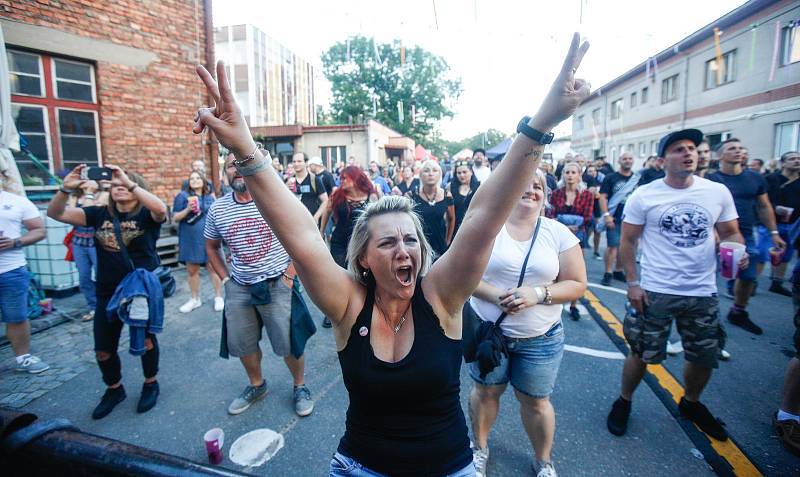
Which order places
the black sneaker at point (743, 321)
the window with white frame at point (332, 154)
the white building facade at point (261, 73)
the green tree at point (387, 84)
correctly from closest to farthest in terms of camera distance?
the black sneaker at point (743, 321) → the window with white frame at point (332, 154) → the green tree at point (387, 84) → the white building facade at point (261, 73)

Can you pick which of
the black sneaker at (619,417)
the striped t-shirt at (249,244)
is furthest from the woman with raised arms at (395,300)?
the black sneaker at (619,417)

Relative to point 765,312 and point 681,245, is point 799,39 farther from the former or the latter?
point 681,245

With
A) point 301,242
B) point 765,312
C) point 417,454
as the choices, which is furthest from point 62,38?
point 765,312

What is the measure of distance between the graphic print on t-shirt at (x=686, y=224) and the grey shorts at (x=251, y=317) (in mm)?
3078

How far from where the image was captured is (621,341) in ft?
15.1

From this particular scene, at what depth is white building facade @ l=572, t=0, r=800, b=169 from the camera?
1119 cm

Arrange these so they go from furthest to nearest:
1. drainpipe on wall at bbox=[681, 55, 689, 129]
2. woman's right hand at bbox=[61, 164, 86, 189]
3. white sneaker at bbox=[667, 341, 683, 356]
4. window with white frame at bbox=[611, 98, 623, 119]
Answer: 1. window with white frame at bbox=[611, 98, 623, 119]
2. drainpipe on wall at bbox=[681, 55, 689, 129]
3. white sneaker at bbox=[667, 341, 683, 356]
4. woman's right hand at bbox=[61, 164, 86, 189]

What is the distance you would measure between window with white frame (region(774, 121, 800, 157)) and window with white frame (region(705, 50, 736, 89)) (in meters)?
4.51

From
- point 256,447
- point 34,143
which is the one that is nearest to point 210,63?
point 34,143

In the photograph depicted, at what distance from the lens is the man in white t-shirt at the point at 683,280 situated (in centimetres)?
296

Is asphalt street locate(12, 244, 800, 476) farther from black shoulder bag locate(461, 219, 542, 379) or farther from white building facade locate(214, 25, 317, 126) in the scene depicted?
white building facade locate(214, 25, 317, 126)

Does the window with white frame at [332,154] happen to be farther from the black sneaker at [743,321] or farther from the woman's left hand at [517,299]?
the woman's left hand at [517,299]

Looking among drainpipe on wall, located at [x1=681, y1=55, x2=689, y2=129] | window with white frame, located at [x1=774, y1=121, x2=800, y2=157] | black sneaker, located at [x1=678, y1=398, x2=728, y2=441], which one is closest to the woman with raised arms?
black sneaker, located at [x1=678, y1=398, x2=728, y2=441]

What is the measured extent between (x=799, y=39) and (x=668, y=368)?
10.3 meters
